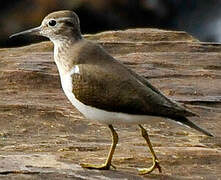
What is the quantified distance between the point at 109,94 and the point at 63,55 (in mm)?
681

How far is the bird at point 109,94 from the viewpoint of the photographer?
26.4 ft

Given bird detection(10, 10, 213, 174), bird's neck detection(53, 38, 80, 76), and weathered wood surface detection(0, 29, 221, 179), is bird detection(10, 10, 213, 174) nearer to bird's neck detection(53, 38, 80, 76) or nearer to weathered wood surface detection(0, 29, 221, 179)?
bird's neck detection(53, 38, 80, 76)

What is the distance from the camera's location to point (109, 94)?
26.5ft

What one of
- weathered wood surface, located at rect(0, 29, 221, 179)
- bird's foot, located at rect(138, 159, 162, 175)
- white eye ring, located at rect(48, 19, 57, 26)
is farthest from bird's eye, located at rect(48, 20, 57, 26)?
bird's foot, located at rect(138, 159, 162, 175)

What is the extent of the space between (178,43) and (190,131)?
415 cm

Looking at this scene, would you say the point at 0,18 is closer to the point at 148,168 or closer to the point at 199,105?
the point at 199,105

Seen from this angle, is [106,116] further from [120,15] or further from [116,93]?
[120,15]

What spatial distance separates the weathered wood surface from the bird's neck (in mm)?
837

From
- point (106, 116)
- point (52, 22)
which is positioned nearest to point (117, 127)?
point (52, 22)

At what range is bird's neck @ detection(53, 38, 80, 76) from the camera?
329 inches

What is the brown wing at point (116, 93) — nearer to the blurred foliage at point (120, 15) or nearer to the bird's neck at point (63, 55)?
the bird's neck at point (63, 55)

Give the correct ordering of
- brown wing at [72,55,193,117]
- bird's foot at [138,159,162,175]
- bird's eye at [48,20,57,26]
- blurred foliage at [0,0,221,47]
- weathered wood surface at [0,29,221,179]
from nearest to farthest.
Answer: brown wing at [72,55,193,117]
bird's foot at [138,159,162,175]
weathered wood surface at [0,29,221,179]
bird's eye at [48,20,57,26]
blurred foliage at [0,0,221,47]

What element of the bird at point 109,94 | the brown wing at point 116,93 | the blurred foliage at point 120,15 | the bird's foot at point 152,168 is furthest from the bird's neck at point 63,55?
the blurred foliage at point 120,15

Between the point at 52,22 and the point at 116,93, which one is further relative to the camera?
the point at 52,22
